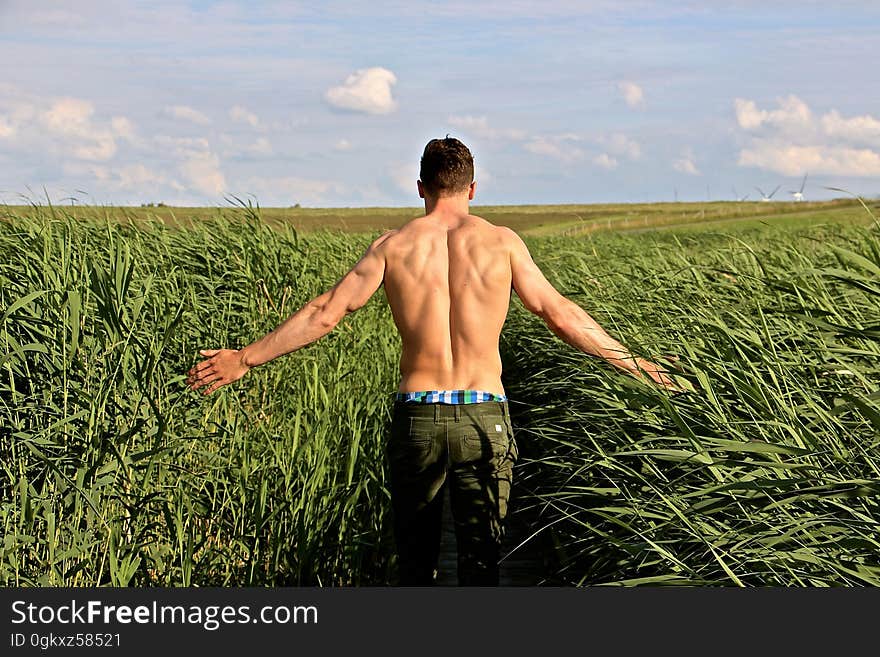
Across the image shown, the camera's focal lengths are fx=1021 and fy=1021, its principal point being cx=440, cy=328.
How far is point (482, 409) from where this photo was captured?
413 centimetres

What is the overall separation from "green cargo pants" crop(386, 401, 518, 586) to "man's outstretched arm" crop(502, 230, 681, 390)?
44 centimetres

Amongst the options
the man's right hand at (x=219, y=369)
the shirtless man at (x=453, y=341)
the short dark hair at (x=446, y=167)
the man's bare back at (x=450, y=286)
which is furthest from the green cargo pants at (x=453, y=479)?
the short dark hair at (x=446, y=167)

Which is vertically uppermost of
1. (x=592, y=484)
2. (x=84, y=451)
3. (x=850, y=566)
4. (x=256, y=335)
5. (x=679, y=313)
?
(x=256, y=335)

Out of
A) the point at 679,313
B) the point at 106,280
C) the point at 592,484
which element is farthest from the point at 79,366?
the point at 679,313

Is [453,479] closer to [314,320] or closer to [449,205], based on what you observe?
[314,320]

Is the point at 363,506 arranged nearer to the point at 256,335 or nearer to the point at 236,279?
the point at 256,335

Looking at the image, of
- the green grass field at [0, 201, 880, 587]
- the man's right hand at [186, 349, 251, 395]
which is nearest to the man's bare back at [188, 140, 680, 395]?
the green grass field at [0, 201, 880, 587]

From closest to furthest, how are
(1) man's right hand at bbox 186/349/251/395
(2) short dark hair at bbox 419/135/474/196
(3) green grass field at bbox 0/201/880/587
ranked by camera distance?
(3) green grass field at bbox 0/201/880/587 → (2) short dark hair at bbox 419/135/474/196 → (1) man's right hand at bbox 186/349/251/395

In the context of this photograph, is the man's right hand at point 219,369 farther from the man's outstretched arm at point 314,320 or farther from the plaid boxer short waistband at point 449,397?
the plaid boxer short waistband at point 449,397

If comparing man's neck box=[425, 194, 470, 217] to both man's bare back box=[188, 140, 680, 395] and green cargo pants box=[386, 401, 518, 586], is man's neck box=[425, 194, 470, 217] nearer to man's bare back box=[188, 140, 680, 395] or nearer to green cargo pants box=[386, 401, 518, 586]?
man's bare back box=[188, 140, 680, 395]

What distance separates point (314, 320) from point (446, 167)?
2.88 ft

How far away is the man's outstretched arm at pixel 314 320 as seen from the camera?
13.9 feet

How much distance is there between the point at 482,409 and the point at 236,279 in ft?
18.6

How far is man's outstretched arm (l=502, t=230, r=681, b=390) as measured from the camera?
13.9 feet
